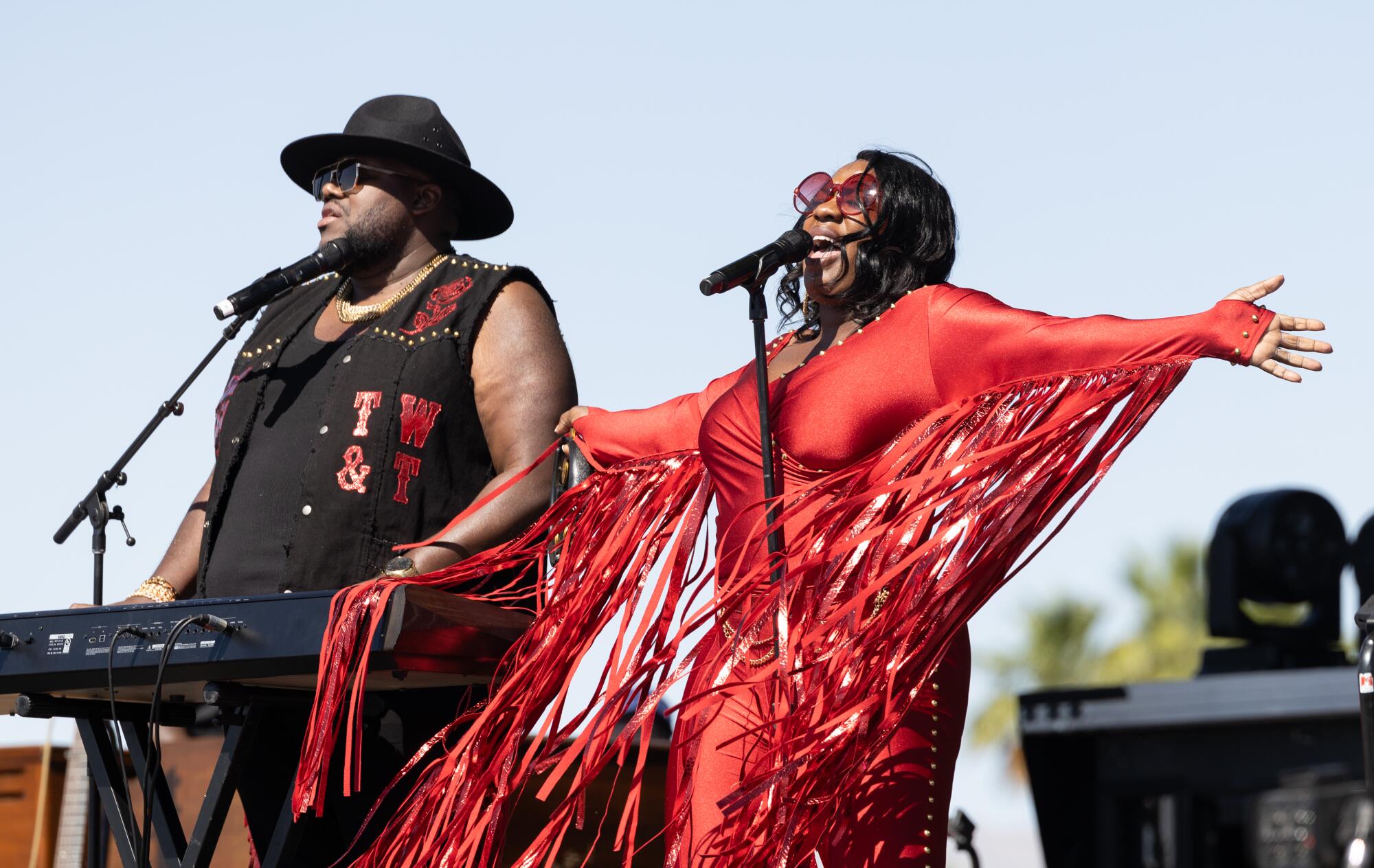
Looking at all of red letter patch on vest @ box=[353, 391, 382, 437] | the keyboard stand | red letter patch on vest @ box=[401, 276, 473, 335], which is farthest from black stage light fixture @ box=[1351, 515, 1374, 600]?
the keyboard stand

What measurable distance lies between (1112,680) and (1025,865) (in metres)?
A: 2.77

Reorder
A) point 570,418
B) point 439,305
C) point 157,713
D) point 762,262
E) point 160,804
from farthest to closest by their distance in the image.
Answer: point 439,305 < point 570,418 < point 160,804 < point 157,713 < point 762,262

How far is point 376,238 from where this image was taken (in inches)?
159

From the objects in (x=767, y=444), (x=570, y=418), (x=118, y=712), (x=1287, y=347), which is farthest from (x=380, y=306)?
(x=1287, y=347)

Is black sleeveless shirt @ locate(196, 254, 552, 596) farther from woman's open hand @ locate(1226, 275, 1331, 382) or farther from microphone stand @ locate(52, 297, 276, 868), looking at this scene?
woman's open hand @ locate(1226, 275, 1331, 382)

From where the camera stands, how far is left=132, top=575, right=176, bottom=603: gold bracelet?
4.02 m

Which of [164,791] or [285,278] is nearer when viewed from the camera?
[164,791]

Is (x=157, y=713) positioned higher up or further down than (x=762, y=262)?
further down

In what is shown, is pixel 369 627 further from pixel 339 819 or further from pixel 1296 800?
pixel 1296 800

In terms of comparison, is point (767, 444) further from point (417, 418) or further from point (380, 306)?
point (380, 306)

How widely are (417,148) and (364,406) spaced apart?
1.97 ft

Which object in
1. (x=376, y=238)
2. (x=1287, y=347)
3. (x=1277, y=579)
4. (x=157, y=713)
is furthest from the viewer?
(x=1277, y=579)

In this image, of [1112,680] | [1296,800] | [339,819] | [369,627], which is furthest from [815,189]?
[1112,680]

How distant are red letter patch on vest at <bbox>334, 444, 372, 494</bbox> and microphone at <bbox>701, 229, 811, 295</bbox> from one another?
102 cm
